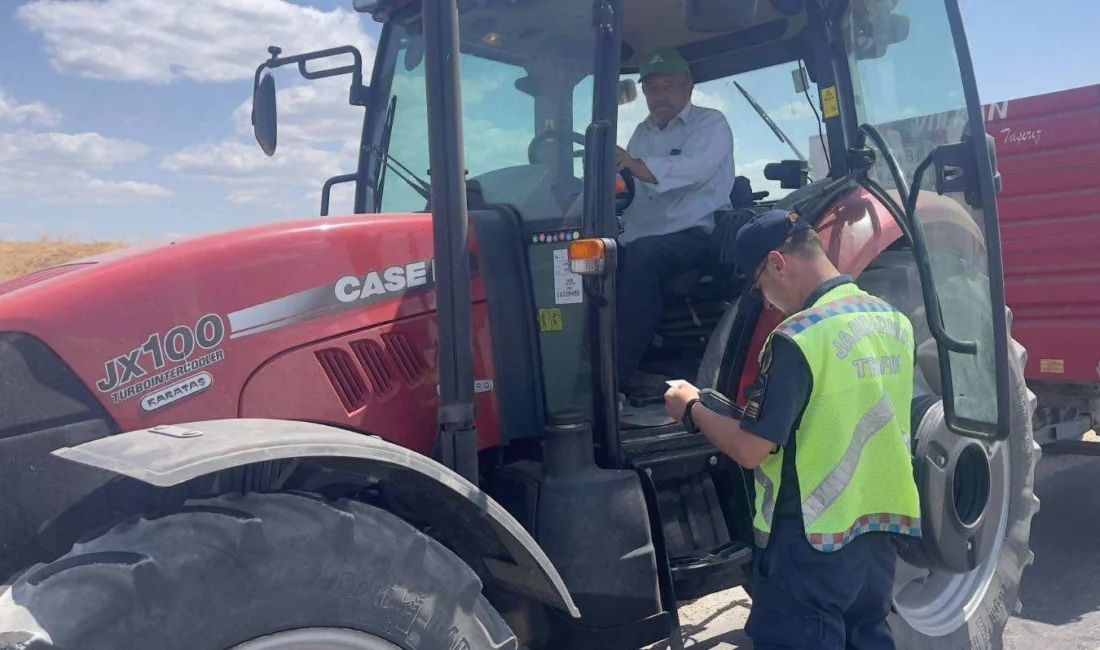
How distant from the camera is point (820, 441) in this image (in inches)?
94.2

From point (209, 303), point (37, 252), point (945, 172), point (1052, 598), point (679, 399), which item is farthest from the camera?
point (37, 252)

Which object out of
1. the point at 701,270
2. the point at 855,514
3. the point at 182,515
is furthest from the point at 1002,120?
the point at 182,515

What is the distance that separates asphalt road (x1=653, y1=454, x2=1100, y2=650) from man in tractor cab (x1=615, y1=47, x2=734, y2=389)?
1.19 metres

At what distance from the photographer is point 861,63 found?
11.2 feet

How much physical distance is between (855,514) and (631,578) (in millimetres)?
646

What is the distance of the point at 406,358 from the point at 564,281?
0.56 meters

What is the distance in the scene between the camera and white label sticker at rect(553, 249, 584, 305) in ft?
9.41

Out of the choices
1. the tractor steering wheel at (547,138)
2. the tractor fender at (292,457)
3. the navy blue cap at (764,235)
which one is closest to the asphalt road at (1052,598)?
the tractor fender at (292,457)

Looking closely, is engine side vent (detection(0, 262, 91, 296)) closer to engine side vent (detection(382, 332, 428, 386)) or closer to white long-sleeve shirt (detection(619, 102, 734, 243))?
engine side vent (detection(382, 332, 428, 386))

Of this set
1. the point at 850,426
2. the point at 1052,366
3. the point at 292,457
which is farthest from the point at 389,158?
the point at 1052,366

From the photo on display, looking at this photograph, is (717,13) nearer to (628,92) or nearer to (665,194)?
(665,194)

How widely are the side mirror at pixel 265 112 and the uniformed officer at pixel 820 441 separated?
6.15ft

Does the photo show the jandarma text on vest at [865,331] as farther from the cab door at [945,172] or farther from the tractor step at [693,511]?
the tractor step at [693,511]

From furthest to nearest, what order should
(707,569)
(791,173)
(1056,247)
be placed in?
(1056,247) → (791,173) → (707,569)
